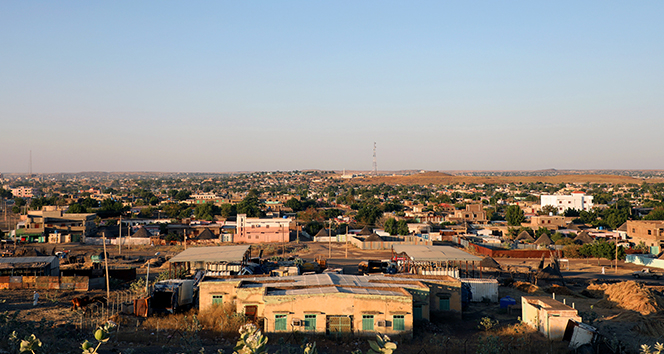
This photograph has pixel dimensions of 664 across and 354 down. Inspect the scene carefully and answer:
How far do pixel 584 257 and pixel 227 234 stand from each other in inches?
1467

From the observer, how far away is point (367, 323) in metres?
18.5

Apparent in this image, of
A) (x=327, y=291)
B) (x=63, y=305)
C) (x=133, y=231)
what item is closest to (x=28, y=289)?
(x=63, y=305)

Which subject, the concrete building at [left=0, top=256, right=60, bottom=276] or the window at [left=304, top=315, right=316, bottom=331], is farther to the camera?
the concrete building at [left=0, top=256, right=60, bottom=276]

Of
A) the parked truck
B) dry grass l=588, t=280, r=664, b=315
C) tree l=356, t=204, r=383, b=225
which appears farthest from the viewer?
tree l=356, t=204, r=383, b=225

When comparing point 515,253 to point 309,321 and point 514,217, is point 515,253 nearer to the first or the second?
point 514,217

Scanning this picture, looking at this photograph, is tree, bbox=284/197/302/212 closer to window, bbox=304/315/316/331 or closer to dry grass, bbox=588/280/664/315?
dry grass, bbox=588/280/664/315

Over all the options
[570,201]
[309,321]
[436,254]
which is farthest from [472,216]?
[309,321]

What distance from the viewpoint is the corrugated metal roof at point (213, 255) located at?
28047 mm

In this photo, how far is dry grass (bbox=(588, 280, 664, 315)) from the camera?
23.8m

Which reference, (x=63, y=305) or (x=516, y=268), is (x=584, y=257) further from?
(x=63, y=305)

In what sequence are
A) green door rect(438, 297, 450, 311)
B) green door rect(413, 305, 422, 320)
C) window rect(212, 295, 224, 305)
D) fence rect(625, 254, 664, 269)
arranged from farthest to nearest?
fence rect(625, 254, 664, 269)
green door rect(438, 297, 450, 311)
window rect(212, 295, 224, 305)
green door rect(413, 305, 422, 320)

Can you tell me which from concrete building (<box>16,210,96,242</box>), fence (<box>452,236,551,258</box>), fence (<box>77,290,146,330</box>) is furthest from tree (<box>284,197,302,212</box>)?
fence (<box>77,290,146,330</box>)

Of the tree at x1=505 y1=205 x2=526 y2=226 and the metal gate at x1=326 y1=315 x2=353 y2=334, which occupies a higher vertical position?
the metal gate at x1=326 y1=315 x2=353 y2=334

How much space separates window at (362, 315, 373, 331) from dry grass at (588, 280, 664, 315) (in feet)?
46.3
